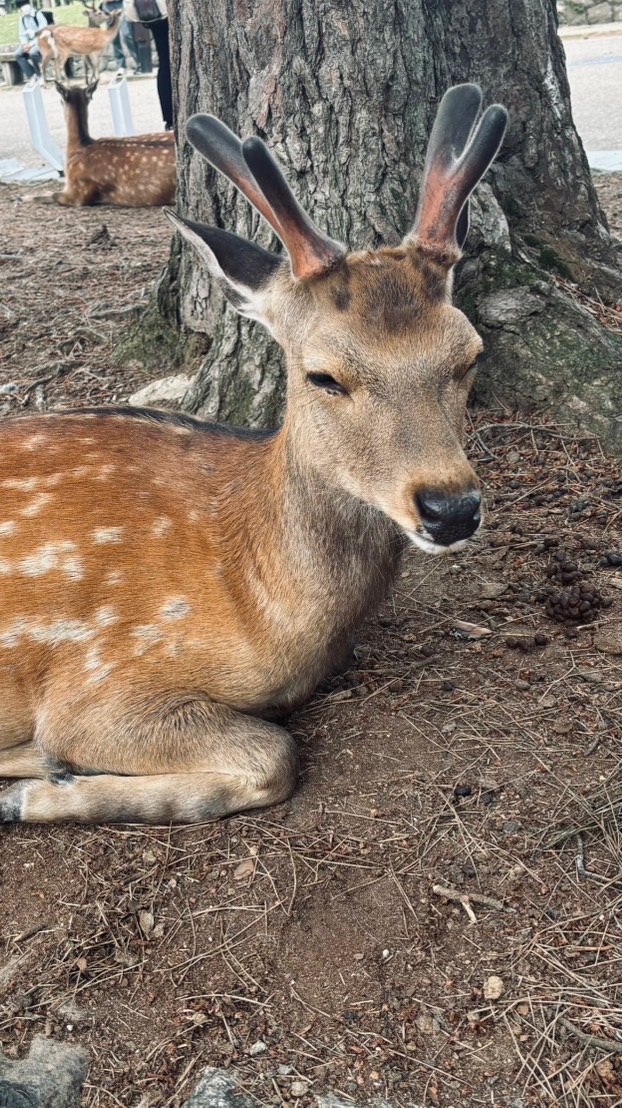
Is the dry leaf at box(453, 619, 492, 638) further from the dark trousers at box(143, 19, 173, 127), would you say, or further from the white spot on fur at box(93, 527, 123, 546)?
the dark trousers at box(143, 19, 173, 127)

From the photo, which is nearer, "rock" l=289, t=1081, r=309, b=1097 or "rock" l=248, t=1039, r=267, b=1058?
"rock" l=289, t=1081, r=309, b=1097

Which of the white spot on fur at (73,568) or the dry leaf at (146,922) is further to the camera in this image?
the white spot on fur at (73,568)

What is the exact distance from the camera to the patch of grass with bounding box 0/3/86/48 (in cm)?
3689

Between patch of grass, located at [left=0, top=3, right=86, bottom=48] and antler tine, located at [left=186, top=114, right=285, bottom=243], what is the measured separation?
3643 cm

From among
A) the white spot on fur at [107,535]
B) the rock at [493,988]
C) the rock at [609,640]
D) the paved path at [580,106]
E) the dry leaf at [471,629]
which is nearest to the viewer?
the rock at [493,988]

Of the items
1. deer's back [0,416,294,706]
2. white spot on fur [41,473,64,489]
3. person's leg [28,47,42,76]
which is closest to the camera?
deer's back [0,416,294,706]

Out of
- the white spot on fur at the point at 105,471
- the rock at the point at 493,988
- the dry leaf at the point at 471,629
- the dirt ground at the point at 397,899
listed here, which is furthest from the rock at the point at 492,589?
the rock at the point at 493,988

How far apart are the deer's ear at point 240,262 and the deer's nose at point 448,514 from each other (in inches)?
36.9

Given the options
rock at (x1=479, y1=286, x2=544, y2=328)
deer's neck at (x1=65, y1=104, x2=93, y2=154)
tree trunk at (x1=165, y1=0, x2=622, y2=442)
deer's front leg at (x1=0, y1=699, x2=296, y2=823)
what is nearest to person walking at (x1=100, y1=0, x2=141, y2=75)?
deer's neck at (x1=65, y1=104, x2=93, y2=154)

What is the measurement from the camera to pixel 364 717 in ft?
11.6

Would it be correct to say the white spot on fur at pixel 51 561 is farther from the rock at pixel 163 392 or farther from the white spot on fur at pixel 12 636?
the rock at pixel 163 392

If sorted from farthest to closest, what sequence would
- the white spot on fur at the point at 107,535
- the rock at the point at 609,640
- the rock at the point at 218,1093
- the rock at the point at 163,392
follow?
the rock at the point at 163,392
the rock at the point at 609,640
the white spot on fur at the point at 107,535
the rock at the point at 218,1093

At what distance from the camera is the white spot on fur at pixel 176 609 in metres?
3.34

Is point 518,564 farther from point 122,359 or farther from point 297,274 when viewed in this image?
point 122,359
